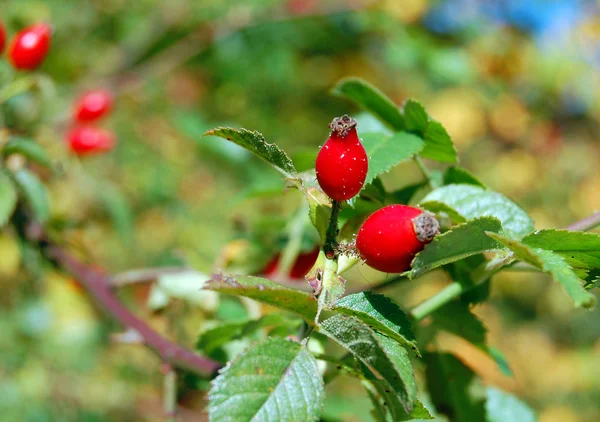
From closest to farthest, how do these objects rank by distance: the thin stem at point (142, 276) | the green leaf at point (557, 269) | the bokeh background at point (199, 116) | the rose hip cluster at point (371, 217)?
the green leaf at point (557, 269)
the rose hip cluster at point (371, 217)
the thin stem at point (142, 276)
the bokeh background at point (199, 116)

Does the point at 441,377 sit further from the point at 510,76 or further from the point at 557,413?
the point at 557,413

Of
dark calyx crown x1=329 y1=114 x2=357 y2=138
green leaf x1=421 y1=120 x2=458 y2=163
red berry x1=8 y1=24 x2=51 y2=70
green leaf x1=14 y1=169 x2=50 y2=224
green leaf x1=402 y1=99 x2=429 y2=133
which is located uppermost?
red berry x1=8 y1=24 x2=51 y2=70

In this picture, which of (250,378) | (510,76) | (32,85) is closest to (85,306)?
(32,85)

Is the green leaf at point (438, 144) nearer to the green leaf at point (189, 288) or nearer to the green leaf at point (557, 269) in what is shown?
the green leaf at point (557, 269)

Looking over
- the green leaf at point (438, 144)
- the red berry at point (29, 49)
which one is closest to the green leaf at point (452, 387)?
the green leaf at point (438, 144)

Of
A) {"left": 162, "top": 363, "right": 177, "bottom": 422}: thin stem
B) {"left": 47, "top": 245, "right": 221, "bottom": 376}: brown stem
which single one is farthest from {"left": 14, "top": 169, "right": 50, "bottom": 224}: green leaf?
{"left": 162, "top": 363, "right": 177, "bottom": 422}: thin stem

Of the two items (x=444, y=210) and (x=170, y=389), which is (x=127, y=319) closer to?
(x=170, y=389)

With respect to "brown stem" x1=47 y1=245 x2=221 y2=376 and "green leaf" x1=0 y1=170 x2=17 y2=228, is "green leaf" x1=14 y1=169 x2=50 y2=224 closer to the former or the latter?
"green leaf" x1=0 y1=170 x2=17 y2=228
